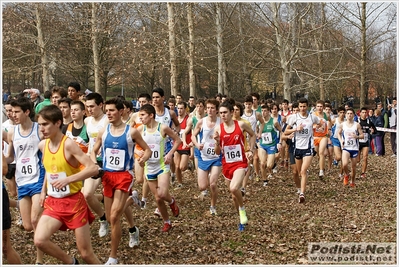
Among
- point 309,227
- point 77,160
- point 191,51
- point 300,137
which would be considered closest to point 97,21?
point 191,51

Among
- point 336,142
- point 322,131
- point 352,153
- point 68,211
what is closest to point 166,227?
point 68,211

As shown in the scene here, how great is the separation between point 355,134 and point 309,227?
4869 millimetres

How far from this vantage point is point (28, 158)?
665cm

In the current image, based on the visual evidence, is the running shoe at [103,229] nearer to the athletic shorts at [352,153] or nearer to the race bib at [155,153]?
the race bib at [155,153]

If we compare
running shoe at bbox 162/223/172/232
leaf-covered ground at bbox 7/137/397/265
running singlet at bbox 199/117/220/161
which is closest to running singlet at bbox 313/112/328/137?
leaf-covered ground at bbox 7/137/397/265

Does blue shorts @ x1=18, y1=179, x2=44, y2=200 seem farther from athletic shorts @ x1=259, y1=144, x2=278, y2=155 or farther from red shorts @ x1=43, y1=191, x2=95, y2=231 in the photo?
athletic shorts @ x1=259, y1=144, x2=278, y2=155

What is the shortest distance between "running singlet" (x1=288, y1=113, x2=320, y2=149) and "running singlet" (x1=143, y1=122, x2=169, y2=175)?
3725 millimetres

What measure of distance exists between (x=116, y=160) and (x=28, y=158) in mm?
1086

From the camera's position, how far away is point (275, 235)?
797 cm

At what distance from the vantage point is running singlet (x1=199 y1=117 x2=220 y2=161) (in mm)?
9180

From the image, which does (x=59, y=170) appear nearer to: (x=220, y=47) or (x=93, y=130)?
(x=93, y=130)

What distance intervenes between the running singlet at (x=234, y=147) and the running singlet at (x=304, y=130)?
9.07 feet

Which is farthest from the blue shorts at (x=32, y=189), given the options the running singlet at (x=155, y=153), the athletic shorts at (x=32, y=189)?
the running singlet at (x=155, y=153)

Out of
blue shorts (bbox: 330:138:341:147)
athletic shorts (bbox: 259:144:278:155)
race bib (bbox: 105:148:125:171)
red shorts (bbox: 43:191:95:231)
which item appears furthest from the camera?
blue shorts (bbox: 330:138:341:147)
